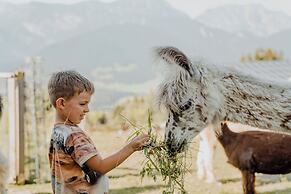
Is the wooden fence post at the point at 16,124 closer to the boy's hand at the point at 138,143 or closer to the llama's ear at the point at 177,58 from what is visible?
the llama's ear at the point at 177,58

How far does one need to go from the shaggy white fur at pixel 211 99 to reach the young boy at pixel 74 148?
1181 mm

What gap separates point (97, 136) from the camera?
64.0 ft

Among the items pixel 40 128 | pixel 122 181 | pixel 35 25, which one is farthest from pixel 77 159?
pixel 35 25

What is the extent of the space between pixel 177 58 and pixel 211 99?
1.33 ft

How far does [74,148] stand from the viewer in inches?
135

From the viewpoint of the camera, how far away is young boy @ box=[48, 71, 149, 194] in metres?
3.44

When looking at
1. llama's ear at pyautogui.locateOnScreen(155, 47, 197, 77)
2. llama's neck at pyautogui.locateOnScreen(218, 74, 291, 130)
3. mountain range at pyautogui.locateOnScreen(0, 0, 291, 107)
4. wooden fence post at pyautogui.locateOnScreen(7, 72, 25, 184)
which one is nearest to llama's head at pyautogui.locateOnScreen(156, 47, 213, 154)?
llama's ear at pyautogui.locateOnScreen(155, 47, 197, 77)

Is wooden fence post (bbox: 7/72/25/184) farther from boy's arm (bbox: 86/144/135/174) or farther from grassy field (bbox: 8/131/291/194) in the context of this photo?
boy's arm (bbox: 86/144/135/174)

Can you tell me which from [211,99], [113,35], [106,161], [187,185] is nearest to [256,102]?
[211,99]

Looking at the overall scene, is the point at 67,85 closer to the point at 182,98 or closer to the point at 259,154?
the point at 182,98

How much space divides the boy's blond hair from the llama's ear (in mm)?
1269

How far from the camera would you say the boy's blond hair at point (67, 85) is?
11.6ft

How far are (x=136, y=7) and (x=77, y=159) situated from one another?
2530 inches

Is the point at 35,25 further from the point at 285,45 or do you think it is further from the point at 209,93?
the point at 209,93
